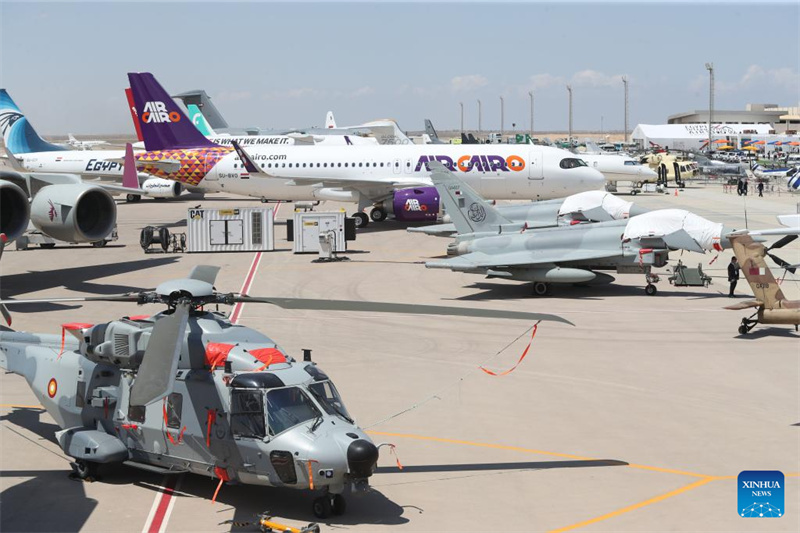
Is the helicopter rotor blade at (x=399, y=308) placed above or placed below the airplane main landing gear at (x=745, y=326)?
above

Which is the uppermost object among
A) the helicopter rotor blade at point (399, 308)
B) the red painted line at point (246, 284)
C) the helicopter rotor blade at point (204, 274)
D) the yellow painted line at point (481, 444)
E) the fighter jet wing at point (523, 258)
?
the helicopter rotor blade at point (204, 274)

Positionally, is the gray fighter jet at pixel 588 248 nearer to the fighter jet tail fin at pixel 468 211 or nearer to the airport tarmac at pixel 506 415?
the fighter jet tail fin at pixel 468 211

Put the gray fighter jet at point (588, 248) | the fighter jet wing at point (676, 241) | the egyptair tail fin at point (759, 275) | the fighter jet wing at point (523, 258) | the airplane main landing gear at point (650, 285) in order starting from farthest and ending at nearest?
1. the airplane main landing gear at point (650, 285)
2. the fighter jet wing at point (523, 258)
3. the gray fighter jet at point (588, 248)
4. the fighter jet wing at point (676, 241)
5. the egyptair tail fin at point (759, 275)

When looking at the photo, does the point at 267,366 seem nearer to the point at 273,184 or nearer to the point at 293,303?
the point at 293,303

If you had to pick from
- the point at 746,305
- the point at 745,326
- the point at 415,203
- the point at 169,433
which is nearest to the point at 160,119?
the point at 415,203

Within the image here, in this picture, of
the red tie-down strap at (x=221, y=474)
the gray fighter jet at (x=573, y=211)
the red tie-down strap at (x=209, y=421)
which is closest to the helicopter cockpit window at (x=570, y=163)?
the gray fighter jet at (x=573, y=211)

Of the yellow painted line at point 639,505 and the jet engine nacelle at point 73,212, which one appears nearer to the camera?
the yellow painted line at point 639,505

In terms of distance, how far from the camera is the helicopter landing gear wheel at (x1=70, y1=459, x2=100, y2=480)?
13.0 m

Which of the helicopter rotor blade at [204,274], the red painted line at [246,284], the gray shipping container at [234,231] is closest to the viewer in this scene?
the helicopter rotor blade at [204,274]

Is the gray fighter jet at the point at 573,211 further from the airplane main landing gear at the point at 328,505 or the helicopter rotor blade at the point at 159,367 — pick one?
the helicopter rotor blade at the point at 159,367

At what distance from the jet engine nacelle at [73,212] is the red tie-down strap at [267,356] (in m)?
15.7

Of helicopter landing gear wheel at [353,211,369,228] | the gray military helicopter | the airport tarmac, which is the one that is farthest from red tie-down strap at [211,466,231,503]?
helicopter landing gear wheel at [353,211,369,228]

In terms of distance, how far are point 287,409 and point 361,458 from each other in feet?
4.14

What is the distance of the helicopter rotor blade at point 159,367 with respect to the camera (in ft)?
32.0
